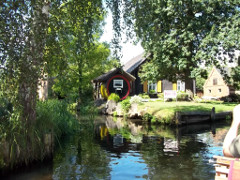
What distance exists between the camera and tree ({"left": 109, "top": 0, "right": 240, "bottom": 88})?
61.2 ft

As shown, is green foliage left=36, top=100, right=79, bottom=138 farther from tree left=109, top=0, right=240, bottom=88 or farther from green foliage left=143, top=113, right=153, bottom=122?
tree left=109, top=0, right=240, bottom=88

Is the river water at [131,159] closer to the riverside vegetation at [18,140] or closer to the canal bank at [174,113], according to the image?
the riverside vegetation at [18,140]

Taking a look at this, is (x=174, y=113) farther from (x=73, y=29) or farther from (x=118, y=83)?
(x=118, y=83)

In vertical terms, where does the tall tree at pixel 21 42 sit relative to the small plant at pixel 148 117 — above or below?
above

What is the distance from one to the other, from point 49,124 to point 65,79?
2.08 m

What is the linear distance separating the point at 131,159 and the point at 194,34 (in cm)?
1621

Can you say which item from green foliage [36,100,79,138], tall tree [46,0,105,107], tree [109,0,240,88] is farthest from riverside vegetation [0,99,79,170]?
tree [109,0,240,88]

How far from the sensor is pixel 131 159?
726 centimetres

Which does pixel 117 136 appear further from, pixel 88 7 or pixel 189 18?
pixel 189 18

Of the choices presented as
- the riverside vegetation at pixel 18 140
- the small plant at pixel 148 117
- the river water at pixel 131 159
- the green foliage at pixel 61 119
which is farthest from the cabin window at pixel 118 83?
the riverside vegetation at pixel 18 140

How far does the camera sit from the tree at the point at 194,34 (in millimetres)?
18656

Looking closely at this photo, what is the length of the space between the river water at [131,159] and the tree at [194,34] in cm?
938

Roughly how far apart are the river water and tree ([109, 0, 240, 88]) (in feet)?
30.8

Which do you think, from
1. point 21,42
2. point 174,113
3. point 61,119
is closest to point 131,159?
point 61,119
